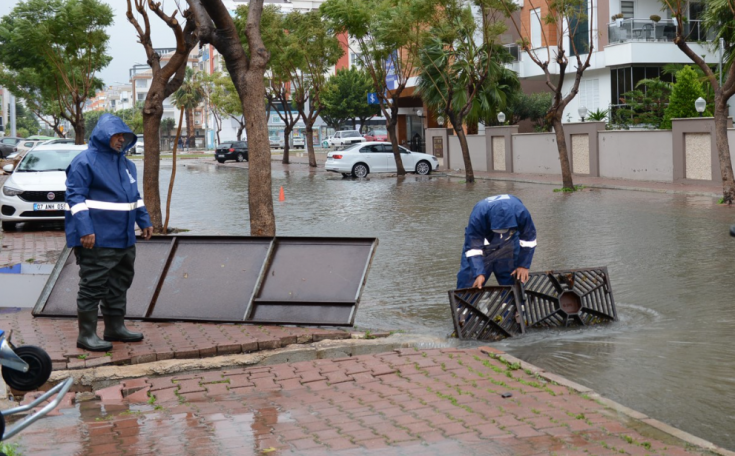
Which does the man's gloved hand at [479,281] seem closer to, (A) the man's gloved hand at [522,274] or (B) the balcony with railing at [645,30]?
(A) the man's gloved hand at [522,274]

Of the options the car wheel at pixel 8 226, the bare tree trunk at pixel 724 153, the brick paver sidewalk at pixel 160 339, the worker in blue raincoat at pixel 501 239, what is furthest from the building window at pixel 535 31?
the brick paver sidewalk at pixel 160 339

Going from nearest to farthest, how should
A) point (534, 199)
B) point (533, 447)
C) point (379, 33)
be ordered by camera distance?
point (533, 447), point (534, 199), point (379, 33)

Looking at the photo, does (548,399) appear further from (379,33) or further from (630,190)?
(379,33)

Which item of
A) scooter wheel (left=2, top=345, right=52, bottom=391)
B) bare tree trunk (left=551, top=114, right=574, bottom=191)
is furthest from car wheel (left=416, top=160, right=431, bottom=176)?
scooter wheel (left=2, top=345, right=52, bottom=391)

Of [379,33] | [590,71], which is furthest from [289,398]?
[590,71]

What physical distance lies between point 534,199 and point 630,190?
3822 mm

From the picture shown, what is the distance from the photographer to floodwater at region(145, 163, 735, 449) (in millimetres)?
6273

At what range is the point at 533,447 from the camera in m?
4.60

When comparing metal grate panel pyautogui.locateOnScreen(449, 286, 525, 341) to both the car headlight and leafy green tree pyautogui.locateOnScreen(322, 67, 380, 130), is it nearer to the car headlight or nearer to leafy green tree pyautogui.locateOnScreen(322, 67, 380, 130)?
the car headlight

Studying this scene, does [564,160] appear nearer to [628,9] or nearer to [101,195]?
[628,9]

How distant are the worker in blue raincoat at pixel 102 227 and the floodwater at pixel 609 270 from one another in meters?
2.28

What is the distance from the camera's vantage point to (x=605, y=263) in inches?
463

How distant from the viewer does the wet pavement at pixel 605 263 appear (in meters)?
6.30

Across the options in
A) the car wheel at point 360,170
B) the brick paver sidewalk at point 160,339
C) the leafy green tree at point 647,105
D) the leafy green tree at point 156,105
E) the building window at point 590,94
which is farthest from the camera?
the building window at point 590,94
